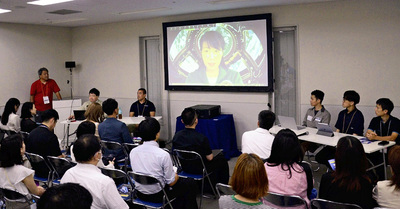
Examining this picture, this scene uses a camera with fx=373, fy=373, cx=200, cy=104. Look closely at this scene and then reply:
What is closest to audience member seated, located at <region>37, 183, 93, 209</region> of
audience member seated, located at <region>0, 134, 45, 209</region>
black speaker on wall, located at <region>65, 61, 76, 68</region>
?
audience member seated, located at <region>0, 134, 45, 209</region>

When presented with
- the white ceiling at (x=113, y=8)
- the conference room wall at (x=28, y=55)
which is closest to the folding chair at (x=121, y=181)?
the white ceiling at (x=113, y=8)

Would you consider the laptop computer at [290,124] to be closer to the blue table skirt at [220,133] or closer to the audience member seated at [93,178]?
the blue table skirt at [220,133]

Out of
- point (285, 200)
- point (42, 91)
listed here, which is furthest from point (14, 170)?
point (42, 91)

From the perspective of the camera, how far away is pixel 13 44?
8922 millimetres

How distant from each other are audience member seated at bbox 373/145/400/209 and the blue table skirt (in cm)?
432

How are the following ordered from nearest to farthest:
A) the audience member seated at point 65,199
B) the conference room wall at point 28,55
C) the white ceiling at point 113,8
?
the audience member seated at point 65,199, the white ceiling at point 113,8, the conference room wall at point 28,55

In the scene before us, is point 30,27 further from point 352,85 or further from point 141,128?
point 352,85

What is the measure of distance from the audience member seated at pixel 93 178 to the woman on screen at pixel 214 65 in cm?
507

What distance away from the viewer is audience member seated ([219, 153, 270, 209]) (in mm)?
2293

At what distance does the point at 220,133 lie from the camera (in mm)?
7051

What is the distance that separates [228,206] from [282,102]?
5235mm

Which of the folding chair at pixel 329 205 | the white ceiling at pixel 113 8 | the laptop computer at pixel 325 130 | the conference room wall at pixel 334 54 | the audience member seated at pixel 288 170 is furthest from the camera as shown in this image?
the white ceiling at pixel 113 8

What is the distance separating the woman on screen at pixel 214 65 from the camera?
25.2 ft

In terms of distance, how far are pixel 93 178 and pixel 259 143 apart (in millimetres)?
2154
